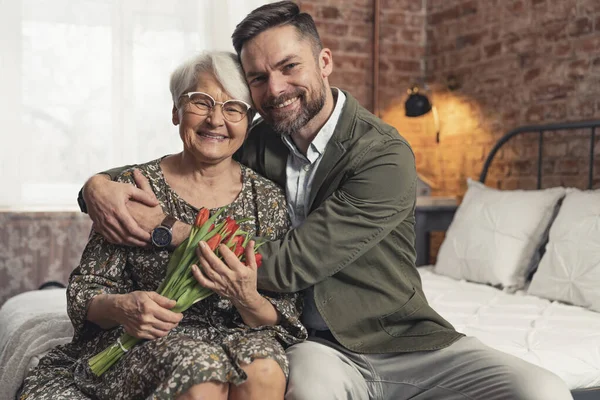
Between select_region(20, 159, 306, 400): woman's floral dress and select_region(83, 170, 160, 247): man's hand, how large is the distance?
0.05 metres

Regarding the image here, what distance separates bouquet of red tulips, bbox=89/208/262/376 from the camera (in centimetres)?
158

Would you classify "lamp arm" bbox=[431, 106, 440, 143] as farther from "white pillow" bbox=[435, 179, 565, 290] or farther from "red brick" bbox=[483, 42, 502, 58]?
"white pillow" bbox=[435, 179, 565, 290]

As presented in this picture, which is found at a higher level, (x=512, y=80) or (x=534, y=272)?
(x=512, y=80)

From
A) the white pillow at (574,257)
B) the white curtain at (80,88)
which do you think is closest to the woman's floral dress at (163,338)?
the white pillow at (574,257)

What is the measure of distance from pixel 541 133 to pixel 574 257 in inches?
39.4

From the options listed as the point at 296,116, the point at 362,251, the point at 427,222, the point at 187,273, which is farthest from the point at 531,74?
the point at 187,273

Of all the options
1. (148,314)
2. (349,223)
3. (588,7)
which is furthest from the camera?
(588,7)

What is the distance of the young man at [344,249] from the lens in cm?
171

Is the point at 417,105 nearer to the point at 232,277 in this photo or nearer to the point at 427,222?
the point at 427,222

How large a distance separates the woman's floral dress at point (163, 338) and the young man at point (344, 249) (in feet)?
0.23

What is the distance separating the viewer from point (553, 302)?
2777 millimetres

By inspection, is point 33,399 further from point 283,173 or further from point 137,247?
point 283,173

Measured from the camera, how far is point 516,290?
3.04 meters

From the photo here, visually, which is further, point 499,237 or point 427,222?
point 427,222
